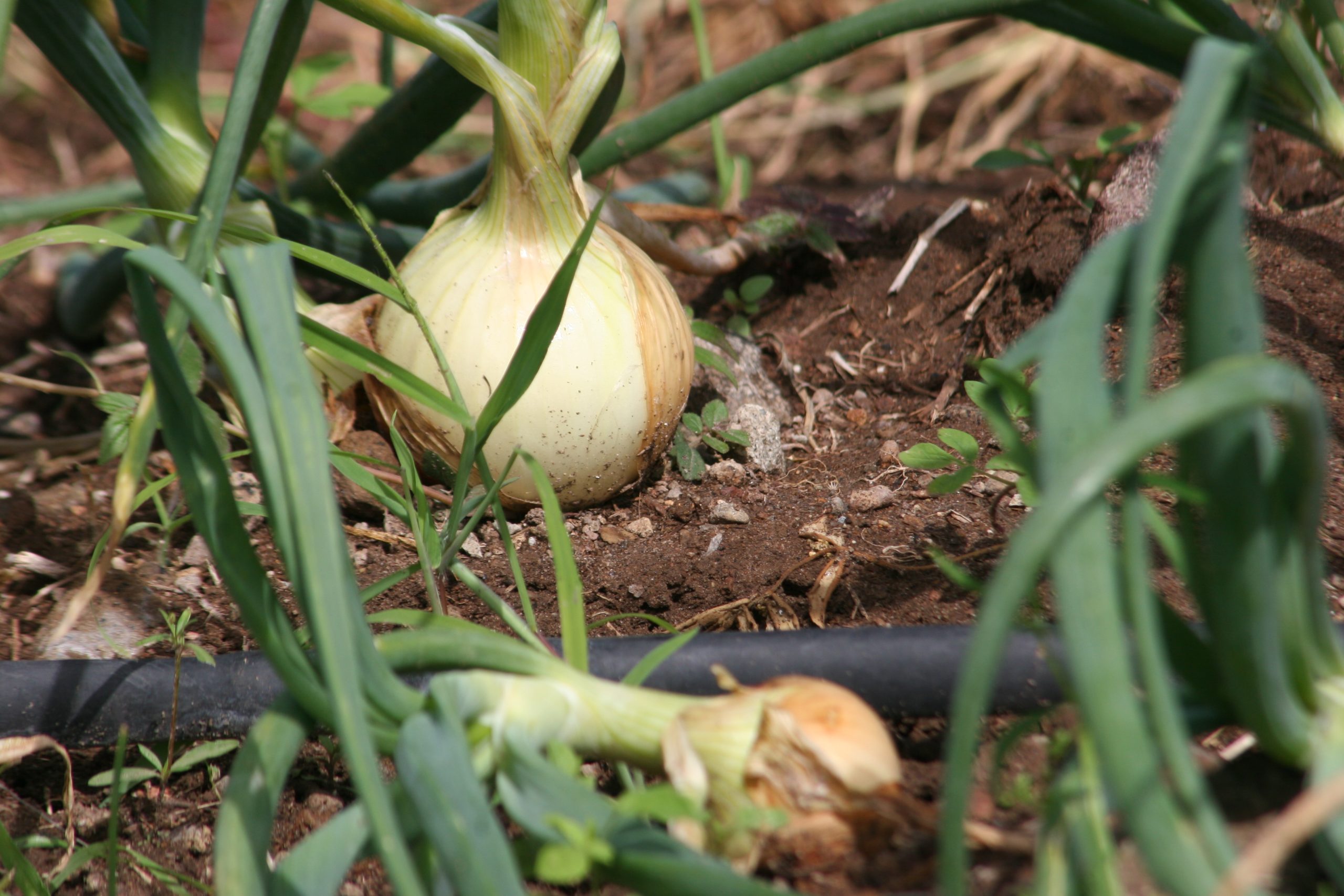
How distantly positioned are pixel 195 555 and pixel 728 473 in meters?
0.64

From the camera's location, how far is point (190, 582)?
1.07m

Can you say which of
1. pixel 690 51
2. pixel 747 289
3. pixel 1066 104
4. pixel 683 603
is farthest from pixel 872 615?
pixel 690 51

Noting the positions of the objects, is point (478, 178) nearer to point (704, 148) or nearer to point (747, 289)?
point (747, 289)

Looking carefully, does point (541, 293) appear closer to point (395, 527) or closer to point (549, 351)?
point (549, 351)

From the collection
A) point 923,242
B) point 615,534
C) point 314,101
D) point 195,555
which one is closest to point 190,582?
point 195,555

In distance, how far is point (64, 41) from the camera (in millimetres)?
1018

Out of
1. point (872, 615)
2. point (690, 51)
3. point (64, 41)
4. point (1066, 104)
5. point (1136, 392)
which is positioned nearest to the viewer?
point (1136, 392)

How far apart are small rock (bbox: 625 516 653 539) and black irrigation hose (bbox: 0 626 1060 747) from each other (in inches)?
12.6

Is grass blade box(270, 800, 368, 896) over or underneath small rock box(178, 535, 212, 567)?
over

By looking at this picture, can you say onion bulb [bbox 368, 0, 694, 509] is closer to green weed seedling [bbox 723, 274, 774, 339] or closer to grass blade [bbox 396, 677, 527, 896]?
green weed seedling [bbox 723, 274, 774, 339]

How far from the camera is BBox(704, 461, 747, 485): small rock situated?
1169 mm

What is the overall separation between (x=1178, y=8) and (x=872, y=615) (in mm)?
846

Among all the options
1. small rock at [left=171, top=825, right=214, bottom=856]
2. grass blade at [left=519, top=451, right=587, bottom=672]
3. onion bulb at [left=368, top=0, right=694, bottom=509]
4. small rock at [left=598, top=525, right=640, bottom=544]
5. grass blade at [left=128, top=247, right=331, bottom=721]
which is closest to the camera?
grass blade at [left=128, top=247, right=331, bottom=721]

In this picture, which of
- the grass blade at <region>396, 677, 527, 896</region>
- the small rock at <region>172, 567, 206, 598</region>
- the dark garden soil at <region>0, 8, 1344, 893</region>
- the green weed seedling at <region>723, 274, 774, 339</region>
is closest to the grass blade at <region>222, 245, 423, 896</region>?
the grass blade at <region>396, 677, 527, 896</region>
